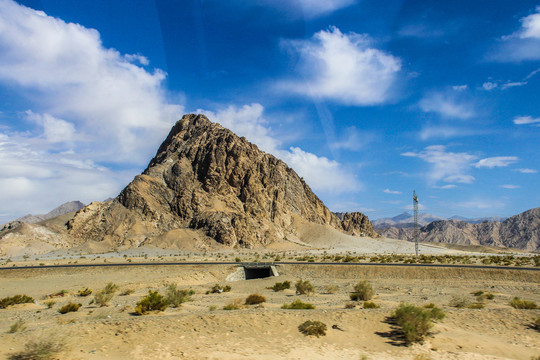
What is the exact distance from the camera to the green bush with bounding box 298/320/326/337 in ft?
46.8

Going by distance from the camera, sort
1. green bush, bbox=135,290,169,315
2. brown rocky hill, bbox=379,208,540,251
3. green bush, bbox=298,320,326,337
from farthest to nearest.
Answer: brown rocky hill, bbox=379,208,540,251 → green bush, bbox=135,290,169,315 → green bush, bbox=298,320,326,337

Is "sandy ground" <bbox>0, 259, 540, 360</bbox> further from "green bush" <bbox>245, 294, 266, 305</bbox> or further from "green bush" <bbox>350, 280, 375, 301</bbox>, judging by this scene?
"green bush" <bbox>350, 280, 375, 301</bbox>

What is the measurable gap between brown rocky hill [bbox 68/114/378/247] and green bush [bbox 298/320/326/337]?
68087 millimetres

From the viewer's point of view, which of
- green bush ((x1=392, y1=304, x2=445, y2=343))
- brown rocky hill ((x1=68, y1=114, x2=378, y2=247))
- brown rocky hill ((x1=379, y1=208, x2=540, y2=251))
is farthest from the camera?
brown rocky hill ((x1=379, y1=208, x2=540, y2=251))

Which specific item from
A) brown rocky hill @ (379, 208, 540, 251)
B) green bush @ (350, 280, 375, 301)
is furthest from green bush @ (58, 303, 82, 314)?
brown rocky hill @ (379, 208, 540, 251)

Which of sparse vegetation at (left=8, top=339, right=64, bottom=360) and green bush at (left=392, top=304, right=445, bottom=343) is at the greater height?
green bush at (left=392, top=304, right=445, bottom=343)

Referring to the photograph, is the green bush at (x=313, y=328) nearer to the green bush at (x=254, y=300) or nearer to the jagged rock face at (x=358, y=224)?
the green bush at (x=254, y=300)

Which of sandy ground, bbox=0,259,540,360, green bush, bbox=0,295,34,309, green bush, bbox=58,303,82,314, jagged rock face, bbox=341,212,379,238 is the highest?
jagged rock face, bbox=341,212,379,238

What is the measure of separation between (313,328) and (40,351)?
31.2 ft

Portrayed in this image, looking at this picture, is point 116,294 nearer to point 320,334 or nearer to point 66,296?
point 66,296

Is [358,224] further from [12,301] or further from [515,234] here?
[12,301]

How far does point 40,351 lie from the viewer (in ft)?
35.9

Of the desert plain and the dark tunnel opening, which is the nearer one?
the desert plain

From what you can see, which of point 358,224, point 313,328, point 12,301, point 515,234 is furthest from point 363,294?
point 515,234
